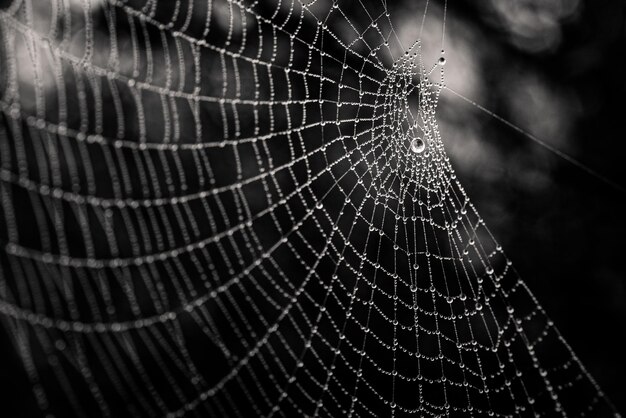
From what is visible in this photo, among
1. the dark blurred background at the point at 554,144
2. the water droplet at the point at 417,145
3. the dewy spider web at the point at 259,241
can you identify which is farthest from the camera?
the dark blurred background at the point at 554,144

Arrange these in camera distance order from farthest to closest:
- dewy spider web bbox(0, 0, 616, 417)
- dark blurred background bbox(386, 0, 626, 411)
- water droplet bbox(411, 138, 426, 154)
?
1. dark blurred background bbox(386, 0, 626, 411)
2. dewy spider web bbox(0, 0, 616, 417)
3. water droplet bbox(411, 138, 426, 154)

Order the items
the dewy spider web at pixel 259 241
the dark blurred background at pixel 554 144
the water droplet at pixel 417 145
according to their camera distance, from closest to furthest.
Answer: the water droplet at pixel 417 145, the dewy spider web at pixel 259 241, the dark blurred background at pixel 554 144

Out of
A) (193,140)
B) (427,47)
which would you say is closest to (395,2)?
(427,47)

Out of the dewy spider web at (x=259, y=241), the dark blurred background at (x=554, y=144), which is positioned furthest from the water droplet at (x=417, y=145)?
the dark blurred background at (x=554, y=144)

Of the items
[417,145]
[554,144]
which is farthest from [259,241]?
[554,144]

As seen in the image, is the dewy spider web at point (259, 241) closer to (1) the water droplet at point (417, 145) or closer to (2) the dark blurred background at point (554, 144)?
(1) the water droplet at point (417, 145)

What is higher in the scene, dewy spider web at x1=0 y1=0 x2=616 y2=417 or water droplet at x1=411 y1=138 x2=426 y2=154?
water droplet at x1=411 y1=138 x2=426 y2=154

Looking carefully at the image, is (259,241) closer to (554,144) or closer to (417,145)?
(417,145)

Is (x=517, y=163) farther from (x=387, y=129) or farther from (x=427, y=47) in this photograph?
(x=387, y=129)

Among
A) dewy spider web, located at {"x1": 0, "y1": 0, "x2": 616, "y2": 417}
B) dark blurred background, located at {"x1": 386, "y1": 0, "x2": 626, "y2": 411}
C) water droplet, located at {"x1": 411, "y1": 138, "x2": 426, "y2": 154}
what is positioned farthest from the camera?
dark blurred background, located at {"x1": 386, "y1": 0, "x2": 626, "y2": 411}

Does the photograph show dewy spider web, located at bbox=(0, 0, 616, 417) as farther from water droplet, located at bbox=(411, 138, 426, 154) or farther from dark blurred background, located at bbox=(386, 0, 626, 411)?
dark blurred background, located at bbox=(386, 0, 626, 411)

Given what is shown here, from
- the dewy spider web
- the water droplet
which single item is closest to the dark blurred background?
the dewy spider web

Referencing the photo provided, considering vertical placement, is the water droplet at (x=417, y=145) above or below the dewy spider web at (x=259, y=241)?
above
